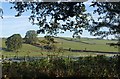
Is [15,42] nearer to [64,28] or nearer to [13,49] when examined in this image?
[13,49]

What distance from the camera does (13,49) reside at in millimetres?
6805

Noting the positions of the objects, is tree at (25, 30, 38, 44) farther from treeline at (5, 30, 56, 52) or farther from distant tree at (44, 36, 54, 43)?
distant tree at (44, 36, 54, 43)

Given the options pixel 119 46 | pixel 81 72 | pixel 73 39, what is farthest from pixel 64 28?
pixel 119 46

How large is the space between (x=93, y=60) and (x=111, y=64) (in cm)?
57

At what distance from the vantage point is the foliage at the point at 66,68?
5984 mm

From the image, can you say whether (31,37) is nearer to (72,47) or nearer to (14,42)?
(14,42)

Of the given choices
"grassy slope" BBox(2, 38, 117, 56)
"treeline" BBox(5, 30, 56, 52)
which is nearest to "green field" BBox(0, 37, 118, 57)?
"grassy slope" BBox(2, 38, 117, 56)

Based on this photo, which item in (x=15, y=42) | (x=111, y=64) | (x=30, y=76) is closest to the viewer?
(x=30, y=76)

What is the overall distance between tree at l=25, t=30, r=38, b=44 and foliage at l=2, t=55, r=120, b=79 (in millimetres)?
697

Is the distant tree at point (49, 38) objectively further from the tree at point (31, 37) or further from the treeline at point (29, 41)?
the tree at point (31, 37)

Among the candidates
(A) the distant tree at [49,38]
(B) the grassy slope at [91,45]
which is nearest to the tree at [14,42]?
(A) the distant tree at [49,38]

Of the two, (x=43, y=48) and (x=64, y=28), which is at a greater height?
(x=64, y=28)

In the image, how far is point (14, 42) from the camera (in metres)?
6.76

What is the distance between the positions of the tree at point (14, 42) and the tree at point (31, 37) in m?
0.22
